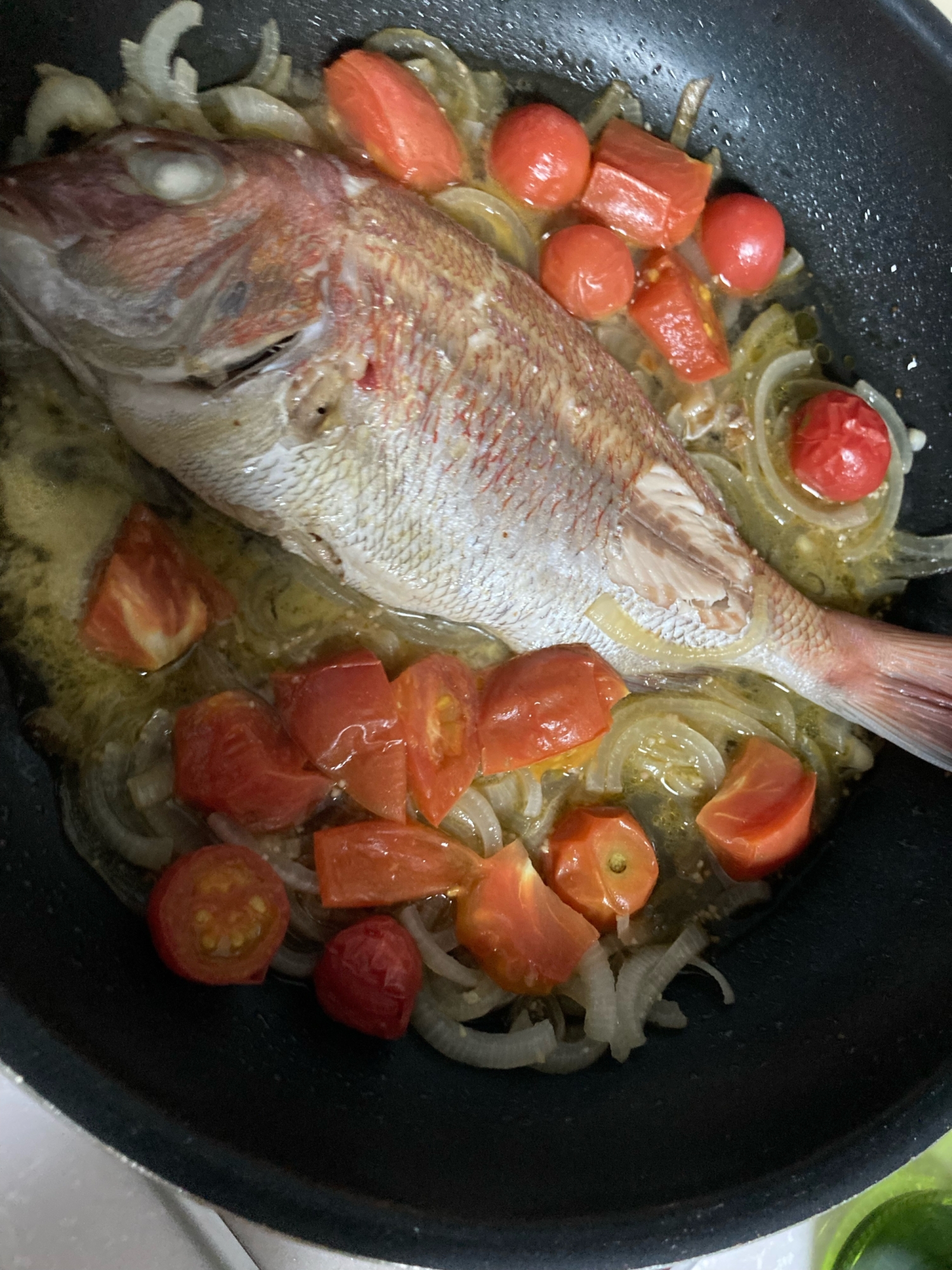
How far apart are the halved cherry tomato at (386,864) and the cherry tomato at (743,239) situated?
4.61 feet

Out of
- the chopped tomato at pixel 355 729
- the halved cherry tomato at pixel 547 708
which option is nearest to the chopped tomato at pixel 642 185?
the halved cherry tomato at pixel 547 708

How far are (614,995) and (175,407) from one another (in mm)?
1350

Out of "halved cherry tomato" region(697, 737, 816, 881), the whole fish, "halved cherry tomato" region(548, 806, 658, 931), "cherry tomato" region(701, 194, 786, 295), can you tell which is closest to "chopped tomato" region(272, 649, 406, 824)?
the whole fish

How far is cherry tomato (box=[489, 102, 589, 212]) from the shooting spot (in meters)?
1.83

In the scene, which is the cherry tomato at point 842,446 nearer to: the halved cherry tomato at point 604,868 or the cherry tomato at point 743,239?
the cherry tomato at point 743,239

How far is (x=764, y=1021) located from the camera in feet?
5.51

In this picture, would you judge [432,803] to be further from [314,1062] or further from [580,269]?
[580,269]

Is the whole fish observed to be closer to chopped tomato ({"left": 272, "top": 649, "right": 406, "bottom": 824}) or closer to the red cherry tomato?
chopped tomato ({"left": 272, "top": 649, "right": 406, "bottom": 824})

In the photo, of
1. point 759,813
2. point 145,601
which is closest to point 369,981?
point 145,601

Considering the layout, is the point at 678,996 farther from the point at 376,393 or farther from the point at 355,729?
the point at 376,393

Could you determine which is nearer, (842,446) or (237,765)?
(237,765)

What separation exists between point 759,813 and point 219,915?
1.11 m

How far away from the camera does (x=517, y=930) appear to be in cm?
168

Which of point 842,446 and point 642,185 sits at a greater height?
point 642,185
